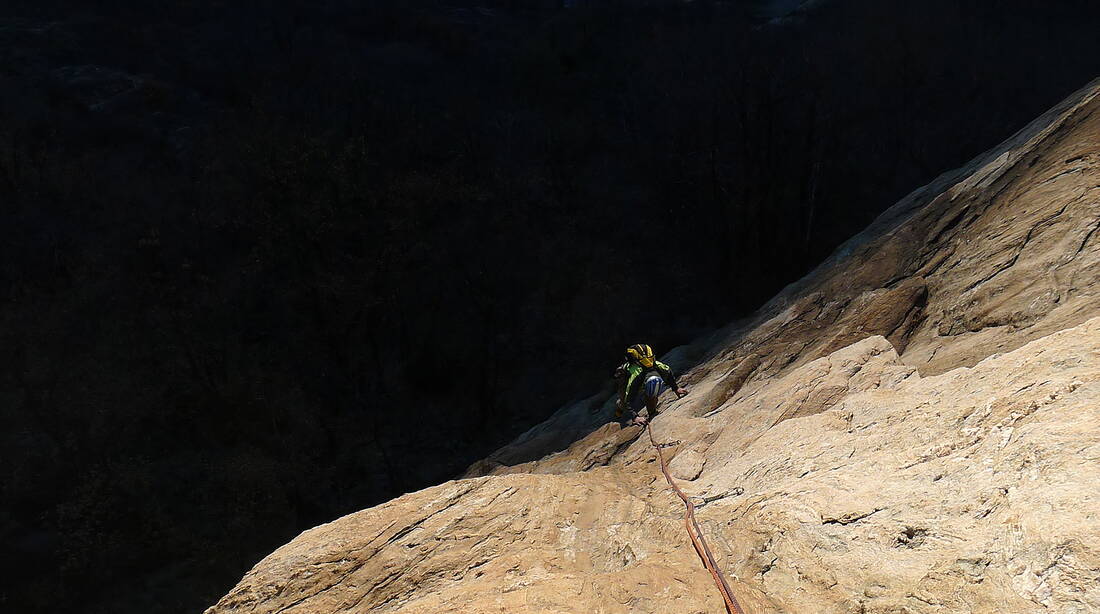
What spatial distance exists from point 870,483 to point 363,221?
2250 centimetres

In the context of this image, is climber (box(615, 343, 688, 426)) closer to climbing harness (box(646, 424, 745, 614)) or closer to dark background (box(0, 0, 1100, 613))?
climbing harness (box(646, 424, 745, 614))

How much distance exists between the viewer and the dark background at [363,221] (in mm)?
22594

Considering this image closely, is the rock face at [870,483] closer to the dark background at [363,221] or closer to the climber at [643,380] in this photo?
the climber at [643,380]

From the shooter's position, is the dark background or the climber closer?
the climber

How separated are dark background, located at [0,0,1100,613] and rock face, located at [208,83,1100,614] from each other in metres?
17.3

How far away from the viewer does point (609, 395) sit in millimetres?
15953

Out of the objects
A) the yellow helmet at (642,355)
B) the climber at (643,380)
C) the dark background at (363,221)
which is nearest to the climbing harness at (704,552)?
the climber at (643,380)

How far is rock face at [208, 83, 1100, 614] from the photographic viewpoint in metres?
3.84

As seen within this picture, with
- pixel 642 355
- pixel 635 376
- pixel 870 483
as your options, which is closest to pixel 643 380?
pixel 635 376

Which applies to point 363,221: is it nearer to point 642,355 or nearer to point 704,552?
point 642,355

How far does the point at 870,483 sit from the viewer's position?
4.92m

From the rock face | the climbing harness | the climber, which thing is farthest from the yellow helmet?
the climbing harness

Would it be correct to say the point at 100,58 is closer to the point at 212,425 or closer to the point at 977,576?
the point at 212,425

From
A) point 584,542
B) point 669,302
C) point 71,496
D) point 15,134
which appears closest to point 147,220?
point 15,134
